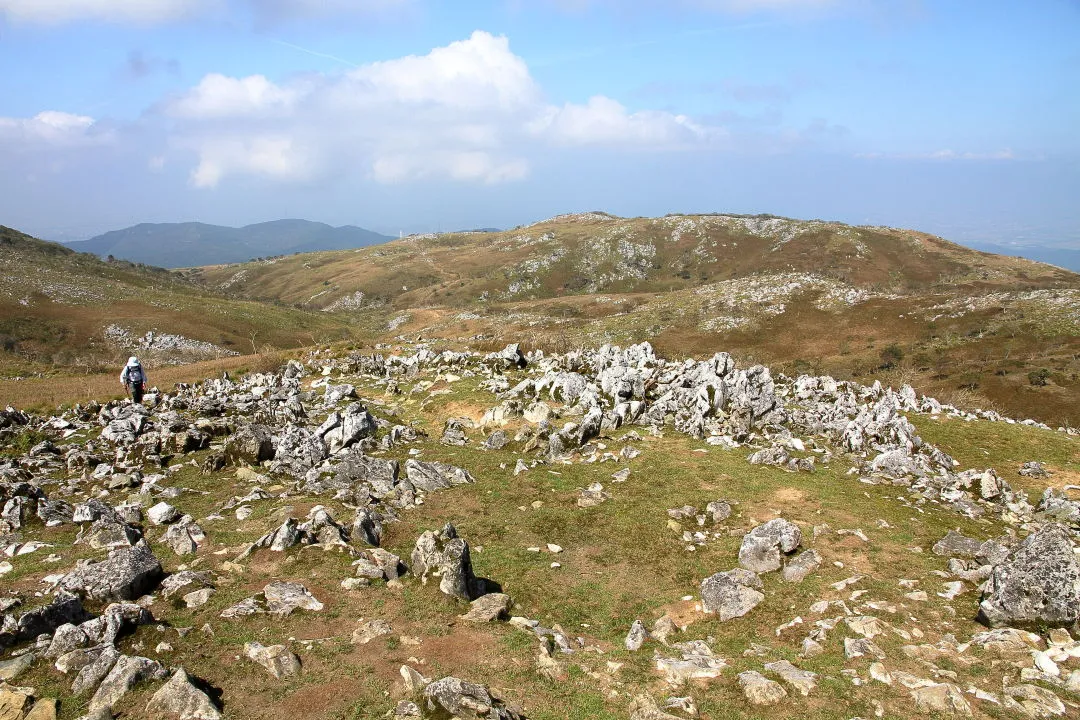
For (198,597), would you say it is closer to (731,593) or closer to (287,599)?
(287,599)

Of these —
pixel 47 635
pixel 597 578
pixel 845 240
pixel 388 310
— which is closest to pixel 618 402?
pixel 597 578

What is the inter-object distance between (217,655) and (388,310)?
154 meters

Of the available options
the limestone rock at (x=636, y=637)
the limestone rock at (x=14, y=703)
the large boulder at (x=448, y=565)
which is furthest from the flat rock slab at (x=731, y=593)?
the limestone rock at (x=14, y=703)

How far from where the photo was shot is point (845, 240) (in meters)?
154

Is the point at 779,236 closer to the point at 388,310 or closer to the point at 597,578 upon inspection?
the point at 388,310

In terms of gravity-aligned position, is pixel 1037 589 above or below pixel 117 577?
below

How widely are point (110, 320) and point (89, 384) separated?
6341 centimetres

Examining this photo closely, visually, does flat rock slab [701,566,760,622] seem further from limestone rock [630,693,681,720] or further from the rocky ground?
limestone rock [630,693,681,720]

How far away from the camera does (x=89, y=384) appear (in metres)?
38.5

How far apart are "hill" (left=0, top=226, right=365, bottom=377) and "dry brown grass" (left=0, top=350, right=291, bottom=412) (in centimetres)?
2123

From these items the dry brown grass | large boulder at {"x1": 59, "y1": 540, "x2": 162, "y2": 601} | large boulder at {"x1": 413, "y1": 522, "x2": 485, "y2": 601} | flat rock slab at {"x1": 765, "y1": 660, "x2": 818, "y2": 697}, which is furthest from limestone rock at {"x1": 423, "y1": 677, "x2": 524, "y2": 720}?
the dry brown grass

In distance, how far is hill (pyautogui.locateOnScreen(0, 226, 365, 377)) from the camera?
78.7m

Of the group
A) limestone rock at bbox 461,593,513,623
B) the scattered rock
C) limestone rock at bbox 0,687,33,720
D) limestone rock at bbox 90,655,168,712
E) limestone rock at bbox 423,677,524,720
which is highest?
limestone rock at bbox 0,687,33,720

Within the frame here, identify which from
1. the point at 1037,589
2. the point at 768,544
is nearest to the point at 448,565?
the point at 768,544
